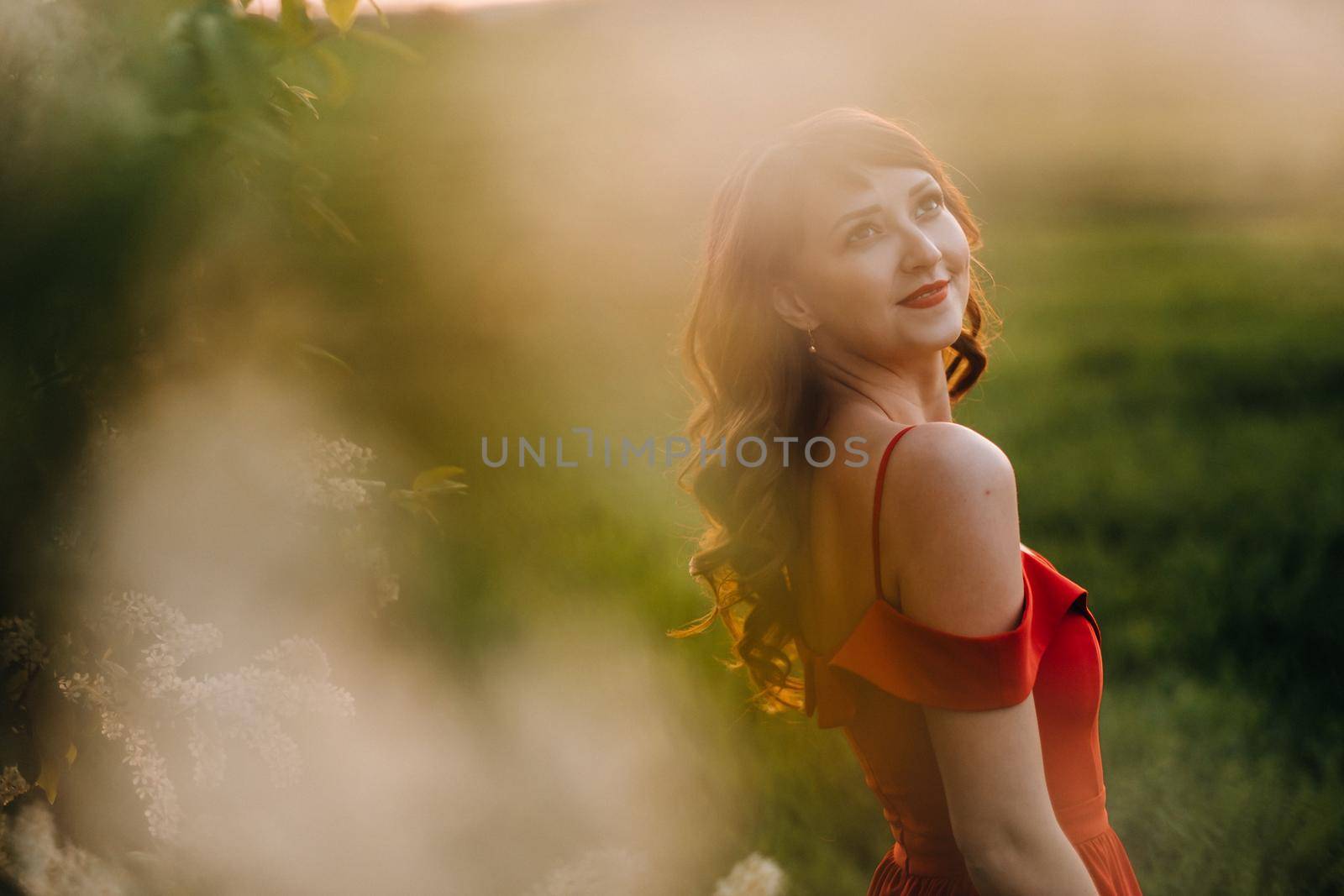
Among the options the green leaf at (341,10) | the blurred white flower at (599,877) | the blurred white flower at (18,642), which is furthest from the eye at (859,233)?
the blurred white flower at (599,877)

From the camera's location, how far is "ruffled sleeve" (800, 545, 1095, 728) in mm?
1091

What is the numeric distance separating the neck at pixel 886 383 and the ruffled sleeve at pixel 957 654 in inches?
9.3

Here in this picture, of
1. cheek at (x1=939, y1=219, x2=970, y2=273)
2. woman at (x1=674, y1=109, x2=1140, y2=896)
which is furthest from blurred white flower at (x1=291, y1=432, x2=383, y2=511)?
cheek at (x1=939, y1=219, x2=970, y2=273)

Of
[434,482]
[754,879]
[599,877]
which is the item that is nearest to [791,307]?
[434,482]

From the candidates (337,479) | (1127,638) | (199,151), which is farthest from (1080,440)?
(199,151)

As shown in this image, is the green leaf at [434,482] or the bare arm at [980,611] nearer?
→ the bare arm at [980,611]

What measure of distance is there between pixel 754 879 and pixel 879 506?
1.98 m

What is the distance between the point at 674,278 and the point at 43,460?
10.6 ft

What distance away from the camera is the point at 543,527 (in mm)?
3654

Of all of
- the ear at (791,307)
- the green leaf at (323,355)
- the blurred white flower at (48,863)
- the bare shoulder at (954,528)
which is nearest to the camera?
the bare shoulder at (954,528)

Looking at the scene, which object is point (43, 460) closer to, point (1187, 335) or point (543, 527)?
point (543, 527)

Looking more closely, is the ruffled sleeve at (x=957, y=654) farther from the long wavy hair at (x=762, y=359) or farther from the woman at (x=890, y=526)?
the long wavy hair at (x=762, y=359)

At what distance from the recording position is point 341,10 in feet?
3.96

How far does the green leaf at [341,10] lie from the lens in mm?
1200
